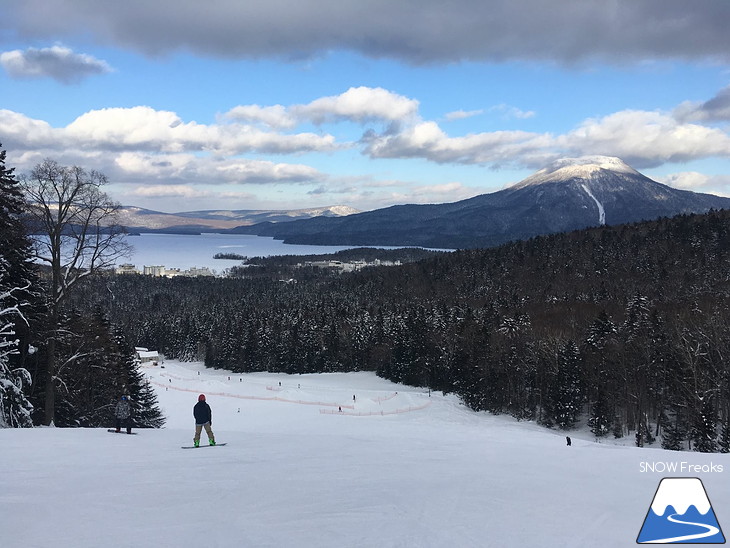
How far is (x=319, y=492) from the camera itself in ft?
29.8

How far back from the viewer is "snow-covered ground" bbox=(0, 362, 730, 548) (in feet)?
22.9

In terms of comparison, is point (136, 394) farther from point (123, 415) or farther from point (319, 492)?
point (319, 492)

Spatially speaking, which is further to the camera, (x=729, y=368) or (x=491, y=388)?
(x=491, y=388)

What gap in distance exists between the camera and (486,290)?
116 metres

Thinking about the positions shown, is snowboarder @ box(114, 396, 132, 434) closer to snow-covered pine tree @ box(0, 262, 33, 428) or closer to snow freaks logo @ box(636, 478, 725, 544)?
snow-covered pine tree @ box(0, 262, 33, 428)

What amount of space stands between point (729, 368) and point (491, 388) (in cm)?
2072

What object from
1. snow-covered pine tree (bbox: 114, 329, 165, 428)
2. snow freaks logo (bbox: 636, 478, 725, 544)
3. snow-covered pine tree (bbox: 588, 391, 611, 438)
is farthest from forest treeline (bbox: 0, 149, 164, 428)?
snow-covered pine tree (bbox: 588, 391, 611, 438)

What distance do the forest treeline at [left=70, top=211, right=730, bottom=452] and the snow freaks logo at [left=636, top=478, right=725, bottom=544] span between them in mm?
19448

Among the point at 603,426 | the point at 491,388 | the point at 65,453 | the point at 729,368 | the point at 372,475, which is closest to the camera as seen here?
the point at 372,475

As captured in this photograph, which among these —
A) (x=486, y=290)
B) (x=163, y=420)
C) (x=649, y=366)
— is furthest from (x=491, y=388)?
(x=486, y=290)

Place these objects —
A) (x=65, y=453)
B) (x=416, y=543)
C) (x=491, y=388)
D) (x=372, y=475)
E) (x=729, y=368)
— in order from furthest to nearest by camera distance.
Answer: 1. (x=491, y=388)
2. (x=729, y=368)
3. (x=65, y=453)
4. (x=372, y=475)
5. (x=416, y=543)

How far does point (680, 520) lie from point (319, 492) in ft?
18.6

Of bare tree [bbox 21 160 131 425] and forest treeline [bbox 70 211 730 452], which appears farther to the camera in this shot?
forest treeline [bbox 70 211 730 452]

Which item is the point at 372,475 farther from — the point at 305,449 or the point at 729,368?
the point at 729,368
